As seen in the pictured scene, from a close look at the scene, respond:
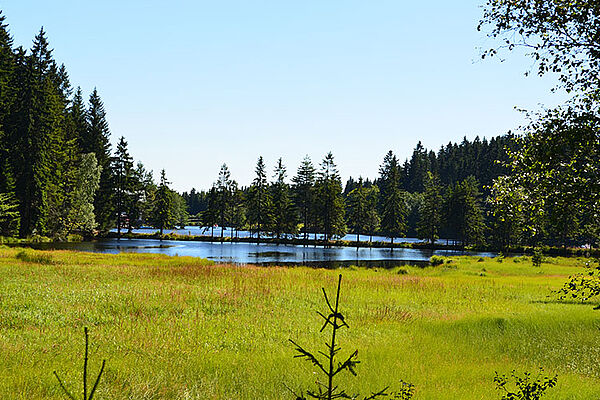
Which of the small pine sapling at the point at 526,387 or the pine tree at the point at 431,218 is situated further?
the pine tree at the point at 431,218

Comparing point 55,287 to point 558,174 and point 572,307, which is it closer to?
point 558,174

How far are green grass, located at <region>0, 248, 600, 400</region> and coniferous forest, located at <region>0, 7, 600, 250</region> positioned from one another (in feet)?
12.0

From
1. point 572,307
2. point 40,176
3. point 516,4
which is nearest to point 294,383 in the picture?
point 516,4

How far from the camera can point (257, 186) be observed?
107000 millimetres

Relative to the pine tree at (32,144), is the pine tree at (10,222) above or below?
below

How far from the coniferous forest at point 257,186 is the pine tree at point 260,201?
0.26 m

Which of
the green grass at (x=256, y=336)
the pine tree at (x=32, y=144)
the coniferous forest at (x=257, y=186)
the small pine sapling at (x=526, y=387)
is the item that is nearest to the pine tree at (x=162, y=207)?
the coniferous forest at (x=257, y=186)

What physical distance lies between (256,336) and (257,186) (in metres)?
94.7

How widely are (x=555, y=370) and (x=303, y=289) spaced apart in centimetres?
1330

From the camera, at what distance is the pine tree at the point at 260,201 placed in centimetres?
10327

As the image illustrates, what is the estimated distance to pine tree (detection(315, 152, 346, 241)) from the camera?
331ft

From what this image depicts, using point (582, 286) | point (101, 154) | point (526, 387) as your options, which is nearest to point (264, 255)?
point (101, 154)

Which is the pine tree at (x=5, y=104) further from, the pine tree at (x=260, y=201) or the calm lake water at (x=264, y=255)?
the pine tree at (x=260, y=201)

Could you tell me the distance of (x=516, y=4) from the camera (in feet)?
27.4
